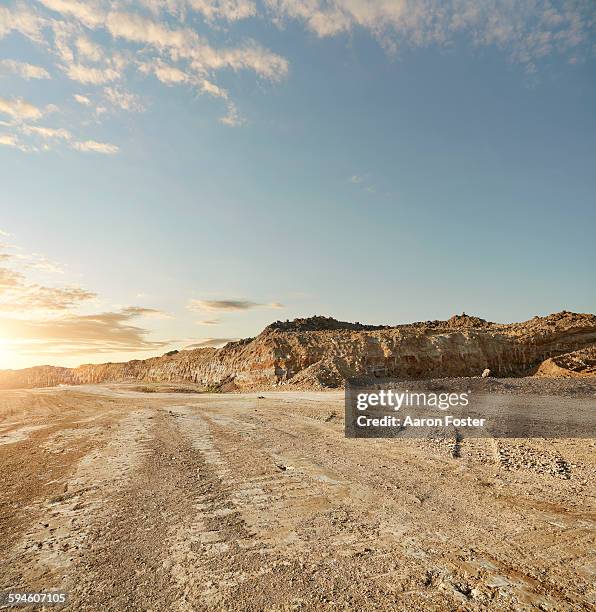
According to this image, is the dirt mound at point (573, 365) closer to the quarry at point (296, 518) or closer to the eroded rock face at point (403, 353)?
the eroded rock face at point (403, 353)

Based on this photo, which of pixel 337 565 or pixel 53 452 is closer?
pixel 337 565

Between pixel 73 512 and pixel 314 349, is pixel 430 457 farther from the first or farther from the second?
pixel 314 349

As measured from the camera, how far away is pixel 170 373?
194 ft

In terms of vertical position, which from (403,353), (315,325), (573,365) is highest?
(315,325)

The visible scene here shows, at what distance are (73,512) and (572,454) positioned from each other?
978 centimetres

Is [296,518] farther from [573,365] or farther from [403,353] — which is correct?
[573,365]

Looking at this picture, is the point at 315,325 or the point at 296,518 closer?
the point at 296,518

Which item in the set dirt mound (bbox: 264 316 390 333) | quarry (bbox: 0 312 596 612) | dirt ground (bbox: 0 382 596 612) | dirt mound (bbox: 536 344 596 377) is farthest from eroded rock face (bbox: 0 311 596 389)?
dirt ground (bbox: 0 382 596 612)

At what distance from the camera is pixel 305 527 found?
4.90m

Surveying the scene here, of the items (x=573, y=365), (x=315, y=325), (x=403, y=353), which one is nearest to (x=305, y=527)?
(x=403, y=353)

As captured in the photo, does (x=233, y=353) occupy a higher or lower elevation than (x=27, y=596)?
higher

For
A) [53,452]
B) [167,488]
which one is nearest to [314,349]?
[53,452]

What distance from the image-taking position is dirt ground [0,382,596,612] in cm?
358

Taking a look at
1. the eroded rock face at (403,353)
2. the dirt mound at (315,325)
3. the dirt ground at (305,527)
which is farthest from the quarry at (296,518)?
the dirt mound at (315,325)
